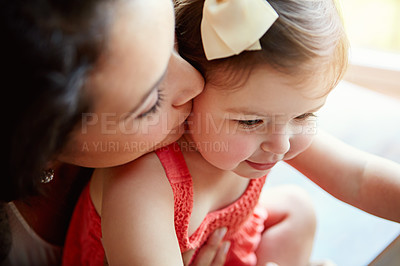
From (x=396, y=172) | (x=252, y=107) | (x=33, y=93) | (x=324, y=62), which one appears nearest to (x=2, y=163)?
(x=33, y=93)

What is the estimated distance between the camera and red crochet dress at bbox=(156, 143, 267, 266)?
2.48 ft

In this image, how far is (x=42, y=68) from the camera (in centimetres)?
45

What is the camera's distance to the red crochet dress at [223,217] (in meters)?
0.76

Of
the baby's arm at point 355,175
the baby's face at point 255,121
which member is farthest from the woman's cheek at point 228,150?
the baby's arm at point 355,175

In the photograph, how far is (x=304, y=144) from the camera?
74 cm

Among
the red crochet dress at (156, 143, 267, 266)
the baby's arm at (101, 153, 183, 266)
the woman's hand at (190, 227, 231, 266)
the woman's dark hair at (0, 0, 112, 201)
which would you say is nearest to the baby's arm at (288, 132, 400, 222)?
the red crochet dress at (156, 143, 267, 266)

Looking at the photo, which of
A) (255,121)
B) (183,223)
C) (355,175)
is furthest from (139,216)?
(355,175)

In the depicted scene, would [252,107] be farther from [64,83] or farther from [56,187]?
[56,187]

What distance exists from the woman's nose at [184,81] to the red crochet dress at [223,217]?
0.50 feet

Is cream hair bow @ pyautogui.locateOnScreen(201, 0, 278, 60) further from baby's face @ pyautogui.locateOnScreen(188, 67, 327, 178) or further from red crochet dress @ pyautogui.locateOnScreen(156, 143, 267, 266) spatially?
red crochet dress @ pyautogui.locateOnScreen(156, 143, 267, 266)

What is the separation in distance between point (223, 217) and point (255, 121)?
0.83ft

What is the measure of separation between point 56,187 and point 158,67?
18.4 inches

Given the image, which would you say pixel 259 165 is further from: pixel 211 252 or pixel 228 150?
pixel 211 252

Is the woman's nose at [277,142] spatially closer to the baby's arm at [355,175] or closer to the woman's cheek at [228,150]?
the woman's cheek at [228,150]
